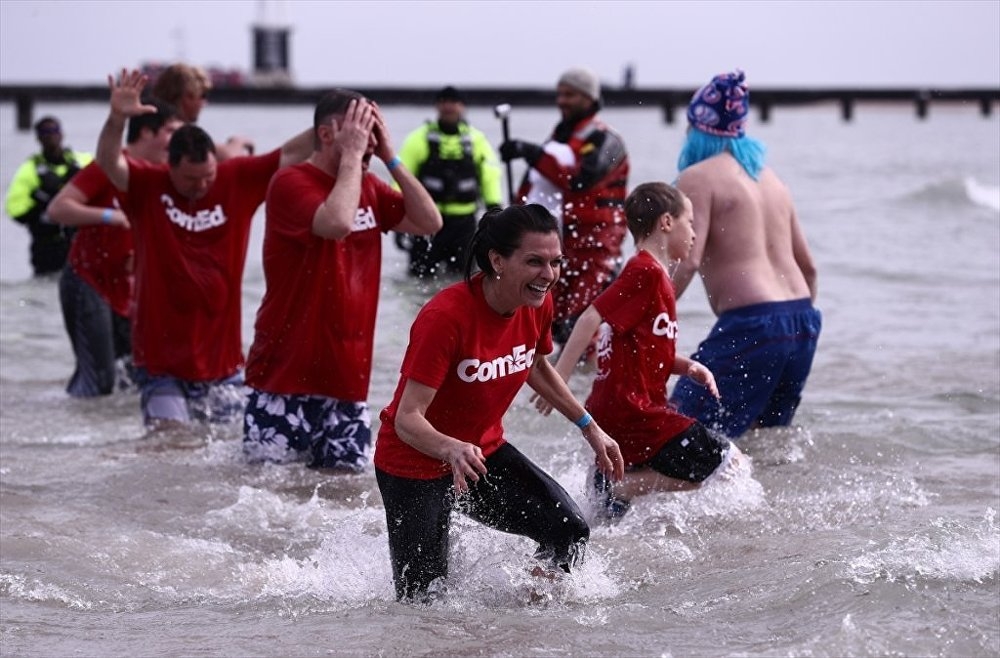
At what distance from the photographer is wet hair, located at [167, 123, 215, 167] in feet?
23.5

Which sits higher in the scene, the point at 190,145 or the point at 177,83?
the point at 177,83

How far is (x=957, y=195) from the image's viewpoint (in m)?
27.0

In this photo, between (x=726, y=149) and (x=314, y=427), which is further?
(x=726, y=149)

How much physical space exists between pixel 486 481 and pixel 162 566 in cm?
164

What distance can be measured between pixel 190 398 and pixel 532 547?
2704 millimetres

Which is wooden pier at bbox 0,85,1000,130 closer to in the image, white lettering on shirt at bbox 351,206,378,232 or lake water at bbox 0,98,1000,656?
lake water at bbox 0,98,1000,656

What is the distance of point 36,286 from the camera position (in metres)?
15.0

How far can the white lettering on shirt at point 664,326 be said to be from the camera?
5.77 metres

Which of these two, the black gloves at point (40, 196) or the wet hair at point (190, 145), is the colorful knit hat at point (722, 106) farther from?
the black gloves at point (40, 196)

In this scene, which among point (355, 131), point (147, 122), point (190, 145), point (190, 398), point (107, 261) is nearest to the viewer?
point (355, 131)

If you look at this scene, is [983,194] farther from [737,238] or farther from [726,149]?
[737,238]

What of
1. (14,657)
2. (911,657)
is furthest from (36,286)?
(911,657)

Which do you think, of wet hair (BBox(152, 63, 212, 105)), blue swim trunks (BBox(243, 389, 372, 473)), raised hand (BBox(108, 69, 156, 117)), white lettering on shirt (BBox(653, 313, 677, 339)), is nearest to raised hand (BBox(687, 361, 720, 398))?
white lettering on shirt (BBox(653, 313, 677, 339))

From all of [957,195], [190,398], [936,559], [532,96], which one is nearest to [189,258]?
[190,398]
